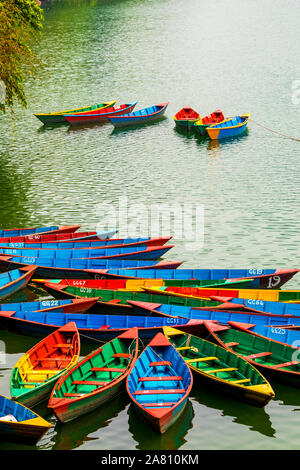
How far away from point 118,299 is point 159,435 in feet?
29.9

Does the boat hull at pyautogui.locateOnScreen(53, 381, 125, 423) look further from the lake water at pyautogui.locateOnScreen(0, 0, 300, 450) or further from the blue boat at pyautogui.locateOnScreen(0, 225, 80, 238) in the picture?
the blue boat at pyautogui.locateOnScreen(0, 225, 80, 238)

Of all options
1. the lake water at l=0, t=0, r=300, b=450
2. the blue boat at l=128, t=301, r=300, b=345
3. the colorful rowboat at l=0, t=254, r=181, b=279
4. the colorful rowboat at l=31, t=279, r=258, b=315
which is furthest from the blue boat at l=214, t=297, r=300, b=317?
the colorful rowboat at l=0, t=254, r=181, b=279

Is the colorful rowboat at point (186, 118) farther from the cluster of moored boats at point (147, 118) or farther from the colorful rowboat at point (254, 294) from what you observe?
the colorful rowboat at point (254, 294)

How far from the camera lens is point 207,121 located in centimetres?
6028

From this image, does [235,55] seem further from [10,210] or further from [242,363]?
[242,363]

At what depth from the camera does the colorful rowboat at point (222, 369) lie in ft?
71.3

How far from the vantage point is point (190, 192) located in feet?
146

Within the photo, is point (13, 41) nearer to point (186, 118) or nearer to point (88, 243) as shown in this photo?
point (88, 243)

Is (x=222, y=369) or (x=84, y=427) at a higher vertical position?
(x=222, y=369)

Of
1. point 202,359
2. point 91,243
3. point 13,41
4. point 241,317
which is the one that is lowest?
point 202,359

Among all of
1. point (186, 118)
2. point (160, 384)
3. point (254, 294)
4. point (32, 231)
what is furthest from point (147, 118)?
point (160, 384)

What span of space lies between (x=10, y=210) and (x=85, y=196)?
565 cm

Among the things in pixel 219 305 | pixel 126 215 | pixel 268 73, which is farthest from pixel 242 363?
pixel 268 73

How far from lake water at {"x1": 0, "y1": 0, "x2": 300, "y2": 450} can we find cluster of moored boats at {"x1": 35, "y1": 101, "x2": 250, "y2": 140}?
1.15m
